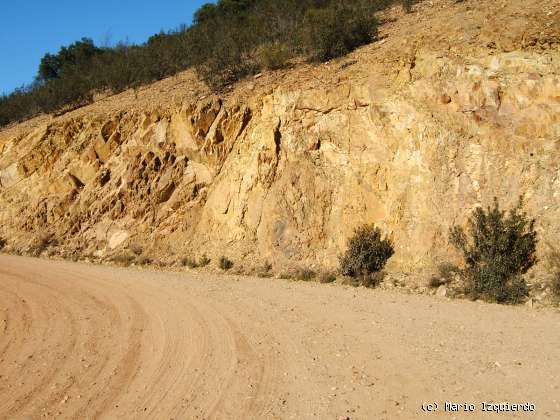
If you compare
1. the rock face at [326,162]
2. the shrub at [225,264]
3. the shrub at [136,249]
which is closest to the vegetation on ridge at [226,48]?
the rock face at [326,162]

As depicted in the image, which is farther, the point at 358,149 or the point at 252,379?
the point at 358,149

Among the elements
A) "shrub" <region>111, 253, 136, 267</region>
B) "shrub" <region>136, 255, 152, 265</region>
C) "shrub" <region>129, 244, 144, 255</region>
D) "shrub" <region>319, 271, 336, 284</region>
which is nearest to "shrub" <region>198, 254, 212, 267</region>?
"shrub" <region>136, 255, 152, 265</region>

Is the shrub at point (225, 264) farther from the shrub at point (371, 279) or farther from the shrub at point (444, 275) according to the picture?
the shrub at point (444, 275)

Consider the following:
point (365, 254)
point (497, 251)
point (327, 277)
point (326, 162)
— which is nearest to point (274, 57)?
point (326, 162)

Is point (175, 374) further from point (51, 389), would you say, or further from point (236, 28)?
point (236, 28)

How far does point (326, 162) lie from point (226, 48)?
855 cm

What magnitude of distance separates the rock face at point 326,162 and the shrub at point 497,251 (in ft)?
1.24

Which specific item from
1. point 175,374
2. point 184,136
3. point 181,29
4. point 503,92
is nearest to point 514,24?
point 503,92

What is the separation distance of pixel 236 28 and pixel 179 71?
11.8 feet

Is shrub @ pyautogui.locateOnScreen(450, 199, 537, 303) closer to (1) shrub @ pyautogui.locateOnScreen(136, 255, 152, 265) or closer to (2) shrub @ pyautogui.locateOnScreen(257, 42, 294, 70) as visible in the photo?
(1) shrub @ pyautogui.locateOnScreen(136, 255, 152, 265)

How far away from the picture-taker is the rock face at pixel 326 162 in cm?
1087

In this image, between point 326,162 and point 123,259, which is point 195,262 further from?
point 326,162

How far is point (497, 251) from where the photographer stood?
9.53 metres

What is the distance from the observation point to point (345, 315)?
817 cm
